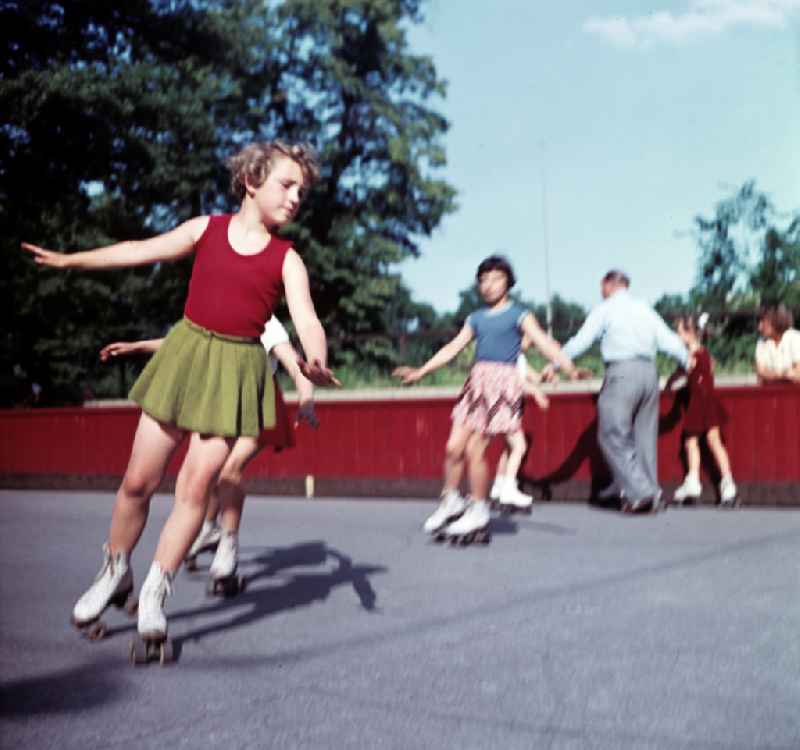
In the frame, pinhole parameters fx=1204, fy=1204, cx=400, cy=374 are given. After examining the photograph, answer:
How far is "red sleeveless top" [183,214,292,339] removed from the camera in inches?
172

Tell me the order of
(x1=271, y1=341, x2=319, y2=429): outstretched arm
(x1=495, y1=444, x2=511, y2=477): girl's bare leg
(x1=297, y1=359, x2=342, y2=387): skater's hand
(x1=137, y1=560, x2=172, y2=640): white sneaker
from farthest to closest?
(x1=495, y1=444, x2=511, y2=477): girl's bare leg < (x1=271, y1=341, x2=319, y2=429): outstretched arm < (x1=137, y1=560, x2=172, y2=640): white sneaker < (x1=297, y1=359, x2=342, y2=387): skater's hand

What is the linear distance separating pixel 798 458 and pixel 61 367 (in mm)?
31020

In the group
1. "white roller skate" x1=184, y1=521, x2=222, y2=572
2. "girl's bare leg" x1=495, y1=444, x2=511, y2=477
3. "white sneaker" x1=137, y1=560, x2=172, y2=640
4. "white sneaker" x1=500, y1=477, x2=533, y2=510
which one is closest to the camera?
"white sneaker" x1=137, y1=560, x2=172, y2=640

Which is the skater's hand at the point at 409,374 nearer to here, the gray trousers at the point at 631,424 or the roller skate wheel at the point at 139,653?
the gray trousers at the point at 631,424

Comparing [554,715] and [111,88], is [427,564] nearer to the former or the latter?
[554,715]

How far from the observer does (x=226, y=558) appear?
582 centimetres

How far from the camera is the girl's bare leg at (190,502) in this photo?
4254mm

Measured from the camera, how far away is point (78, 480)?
47.8 feet

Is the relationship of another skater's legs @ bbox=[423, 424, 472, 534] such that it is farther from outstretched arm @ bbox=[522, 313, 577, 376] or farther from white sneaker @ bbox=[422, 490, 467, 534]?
outstretched arm @ bbox=[522, 313, 577, 376]

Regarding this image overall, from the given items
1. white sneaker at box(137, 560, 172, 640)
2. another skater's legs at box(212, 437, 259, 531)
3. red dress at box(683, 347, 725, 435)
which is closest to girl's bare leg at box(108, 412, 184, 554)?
white sneaker at box(137, 560, 172, 640)

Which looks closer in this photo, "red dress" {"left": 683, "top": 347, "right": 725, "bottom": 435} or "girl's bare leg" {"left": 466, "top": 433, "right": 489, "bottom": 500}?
"girl's bare leg" {"left": 466, "top": 433, "right": 489, "bottom": 500}

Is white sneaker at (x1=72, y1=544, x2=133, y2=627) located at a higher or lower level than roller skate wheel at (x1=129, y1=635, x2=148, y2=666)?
higher

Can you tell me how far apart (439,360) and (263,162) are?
10.7 ft

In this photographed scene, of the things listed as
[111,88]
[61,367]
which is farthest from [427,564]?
[61,367]
